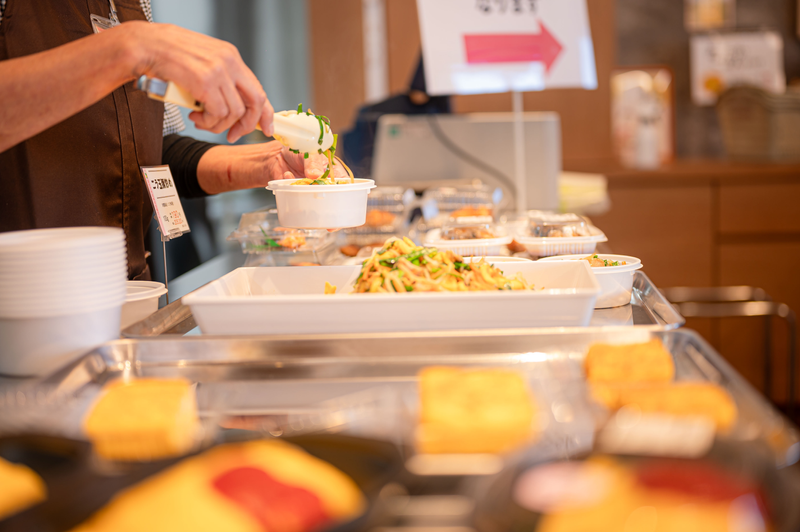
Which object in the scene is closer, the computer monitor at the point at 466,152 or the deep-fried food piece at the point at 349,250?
the deep-fried food piece at the point at 349,250

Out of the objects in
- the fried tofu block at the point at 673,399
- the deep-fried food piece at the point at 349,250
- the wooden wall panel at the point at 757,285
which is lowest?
the wooden wall panel at the point at 757,285

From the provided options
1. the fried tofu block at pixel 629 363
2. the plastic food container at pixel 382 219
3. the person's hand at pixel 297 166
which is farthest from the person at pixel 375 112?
the fried tofu block at pixel 629 363

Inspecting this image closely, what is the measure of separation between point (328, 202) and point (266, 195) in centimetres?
232

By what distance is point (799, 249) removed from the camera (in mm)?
3465

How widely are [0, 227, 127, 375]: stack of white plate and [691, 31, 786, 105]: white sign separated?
4200mm

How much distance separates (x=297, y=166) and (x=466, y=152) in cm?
119

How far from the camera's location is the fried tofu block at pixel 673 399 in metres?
0.55

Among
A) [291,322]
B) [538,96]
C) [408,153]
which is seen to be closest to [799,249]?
[538,96]

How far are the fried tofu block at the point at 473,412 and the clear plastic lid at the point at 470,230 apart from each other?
2.90 ft

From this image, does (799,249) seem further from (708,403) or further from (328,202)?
(708,403)

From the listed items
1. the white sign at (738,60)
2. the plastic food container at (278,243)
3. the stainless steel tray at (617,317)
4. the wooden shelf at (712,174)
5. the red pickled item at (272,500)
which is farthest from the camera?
the white sign at (738,60)

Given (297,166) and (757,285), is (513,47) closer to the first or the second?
(297,166)

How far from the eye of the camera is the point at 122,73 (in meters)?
0.91

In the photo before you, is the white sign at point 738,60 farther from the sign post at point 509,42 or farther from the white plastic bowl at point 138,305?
the white plastic bowl at point 138,305
